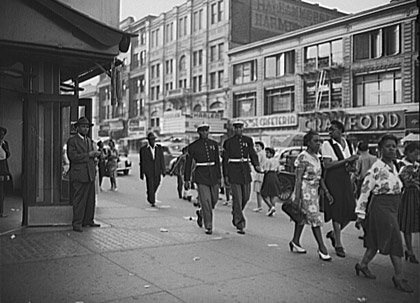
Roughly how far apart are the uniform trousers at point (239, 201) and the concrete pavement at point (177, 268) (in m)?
0.26

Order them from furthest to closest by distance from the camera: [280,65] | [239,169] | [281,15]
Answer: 1. [280,65]
2. [281,15]
3. [239,169]

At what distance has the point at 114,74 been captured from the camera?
8695 mm

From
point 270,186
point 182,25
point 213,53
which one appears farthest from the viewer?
point 213,53

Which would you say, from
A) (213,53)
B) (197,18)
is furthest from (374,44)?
(213,53)

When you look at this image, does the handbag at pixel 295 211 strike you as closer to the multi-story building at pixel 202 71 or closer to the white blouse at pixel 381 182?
the white blouse at pixel 381 182

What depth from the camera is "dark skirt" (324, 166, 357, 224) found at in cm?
629

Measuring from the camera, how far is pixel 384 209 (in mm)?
5027

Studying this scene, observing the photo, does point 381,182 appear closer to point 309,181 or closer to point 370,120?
point 309,181

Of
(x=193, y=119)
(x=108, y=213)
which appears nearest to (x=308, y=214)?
(x=108, y=213)

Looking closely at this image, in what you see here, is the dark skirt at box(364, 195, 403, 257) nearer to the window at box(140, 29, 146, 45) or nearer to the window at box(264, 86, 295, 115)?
the window at box(140, 29, 146, 45)

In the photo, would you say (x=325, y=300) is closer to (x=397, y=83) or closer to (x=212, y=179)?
(x=212, y=179)

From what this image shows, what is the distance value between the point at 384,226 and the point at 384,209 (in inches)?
6.9

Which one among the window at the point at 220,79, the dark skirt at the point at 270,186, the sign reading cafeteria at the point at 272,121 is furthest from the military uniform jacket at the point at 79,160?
the window at the point at 220,79

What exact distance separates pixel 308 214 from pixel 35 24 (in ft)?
15.7
